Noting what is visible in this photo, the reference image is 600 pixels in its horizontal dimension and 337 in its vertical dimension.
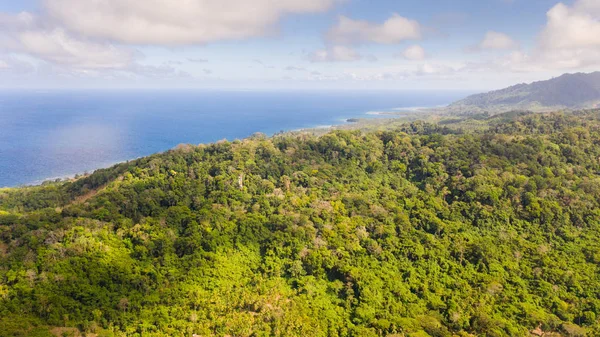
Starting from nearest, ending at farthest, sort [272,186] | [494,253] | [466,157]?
[494,253], [272,186], [466,157]

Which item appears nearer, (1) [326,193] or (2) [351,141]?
(1) [326,193]

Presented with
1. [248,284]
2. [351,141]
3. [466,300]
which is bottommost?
[466,300]

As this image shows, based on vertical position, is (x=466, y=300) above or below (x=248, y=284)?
below

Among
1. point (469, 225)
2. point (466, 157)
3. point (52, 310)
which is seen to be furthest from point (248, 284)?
point (466, 157)

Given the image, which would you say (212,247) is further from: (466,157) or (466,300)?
(466,157)

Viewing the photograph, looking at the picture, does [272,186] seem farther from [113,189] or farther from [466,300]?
[466,300]

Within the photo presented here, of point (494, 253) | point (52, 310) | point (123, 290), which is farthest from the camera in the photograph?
point (494, 253)

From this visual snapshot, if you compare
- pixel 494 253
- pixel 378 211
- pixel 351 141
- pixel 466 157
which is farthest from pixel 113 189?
pixel 466 157
